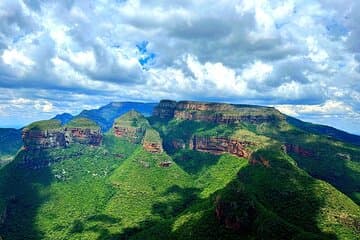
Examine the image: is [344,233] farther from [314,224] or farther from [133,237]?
[133,237]

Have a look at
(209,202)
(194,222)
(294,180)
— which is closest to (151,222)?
(209,202)

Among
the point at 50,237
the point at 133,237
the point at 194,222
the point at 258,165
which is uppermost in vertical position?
the point at 258,165

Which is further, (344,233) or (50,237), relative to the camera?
(50,237)

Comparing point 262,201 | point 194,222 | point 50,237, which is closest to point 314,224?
point 262,201

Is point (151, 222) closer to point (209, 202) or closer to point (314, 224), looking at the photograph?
point (209, 202)

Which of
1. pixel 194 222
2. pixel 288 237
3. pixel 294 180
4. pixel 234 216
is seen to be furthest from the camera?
pixel 294 180

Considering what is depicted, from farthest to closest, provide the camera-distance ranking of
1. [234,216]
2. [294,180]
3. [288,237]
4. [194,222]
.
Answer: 1. [294,180]
2. [194,222]
3. [234,216]
4. [288,237]

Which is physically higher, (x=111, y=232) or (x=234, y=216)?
(x=234, y=216)

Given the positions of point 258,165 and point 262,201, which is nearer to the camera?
point 262,201

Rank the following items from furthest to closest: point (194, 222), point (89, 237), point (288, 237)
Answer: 1. point (89, 237)
2. point (194, 222)
3. point (288, 237)
